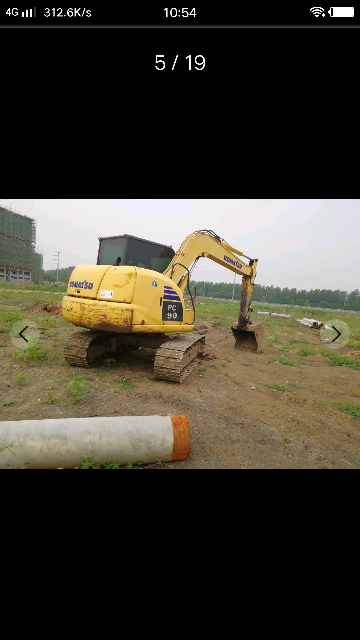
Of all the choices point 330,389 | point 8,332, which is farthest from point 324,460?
point 8,332

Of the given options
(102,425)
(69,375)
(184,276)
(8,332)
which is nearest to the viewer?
(102,425)

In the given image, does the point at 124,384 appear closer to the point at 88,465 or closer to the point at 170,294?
the point at 170,294

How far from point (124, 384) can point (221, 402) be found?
1.90 metres

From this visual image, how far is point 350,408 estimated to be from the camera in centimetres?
611

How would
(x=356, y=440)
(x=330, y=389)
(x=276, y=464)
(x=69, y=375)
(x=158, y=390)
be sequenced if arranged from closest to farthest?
(x=276, y=464) → (x=356, y=440) → (x=158, y=390) → (x=69, y=375) → (x=330, y=389)

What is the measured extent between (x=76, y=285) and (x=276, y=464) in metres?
5.07

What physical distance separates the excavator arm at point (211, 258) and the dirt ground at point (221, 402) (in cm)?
231

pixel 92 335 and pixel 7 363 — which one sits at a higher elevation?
pixel 92 335

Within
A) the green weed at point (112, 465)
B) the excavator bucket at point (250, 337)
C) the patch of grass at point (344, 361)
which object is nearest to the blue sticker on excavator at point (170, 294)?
the green weed at point (112, 465)

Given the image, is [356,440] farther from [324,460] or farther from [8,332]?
[8,332]

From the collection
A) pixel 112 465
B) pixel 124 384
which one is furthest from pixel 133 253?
pixel 112 465

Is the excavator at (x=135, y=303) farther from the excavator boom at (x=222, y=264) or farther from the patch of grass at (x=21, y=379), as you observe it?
the patch of grass at (x=21, y=379)

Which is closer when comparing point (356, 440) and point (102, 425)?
point (102, 425)

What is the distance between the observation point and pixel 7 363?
711 centimetres
